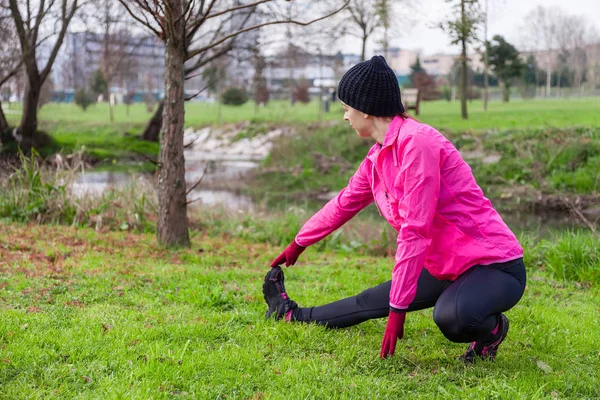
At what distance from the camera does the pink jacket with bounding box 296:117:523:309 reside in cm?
315

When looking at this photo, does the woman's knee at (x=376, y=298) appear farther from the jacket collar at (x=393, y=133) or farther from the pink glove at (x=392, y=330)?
the jacket collar at (x=393, y=133)

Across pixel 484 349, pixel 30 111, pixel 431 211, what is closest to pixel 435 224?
pixel 431 211

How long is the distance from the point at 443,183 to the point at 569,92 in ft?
164

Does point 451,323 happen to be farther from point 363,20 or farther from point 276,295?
point 363,20

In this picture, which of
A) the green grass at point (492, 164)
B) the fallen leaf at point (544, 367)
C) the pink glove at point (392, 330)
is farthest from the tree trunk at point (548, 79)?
the pink glove at point (392, 330)

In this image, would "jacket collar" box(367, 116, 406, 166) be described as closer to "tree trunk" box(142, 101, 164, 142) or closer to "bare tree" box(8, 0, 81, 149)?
"bare tree" box(8, 0, 81, 149)

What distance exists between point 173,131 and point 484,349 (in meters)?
3.92

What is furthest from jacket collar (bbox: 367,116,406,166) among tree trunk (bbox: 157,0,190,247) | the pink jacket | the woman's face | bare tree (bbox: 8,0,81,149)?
bare tree (bbox: 8,0,81,149)

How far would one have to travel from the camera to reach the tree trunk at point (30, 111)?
1656 cm

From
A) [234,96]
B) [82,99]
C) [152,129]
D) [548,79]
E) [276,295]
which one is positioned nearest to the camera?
[276,295]

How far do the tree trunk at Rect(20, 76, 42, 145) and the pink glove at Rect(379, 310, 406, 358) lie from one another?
15.2 m

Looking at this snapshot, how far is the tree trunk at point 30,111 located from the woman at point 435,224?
14.9m

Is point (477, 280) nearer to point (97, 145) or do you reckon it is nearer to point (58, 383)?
point (58, 383)

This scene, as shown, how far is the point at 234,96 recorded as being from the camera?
42688mm
